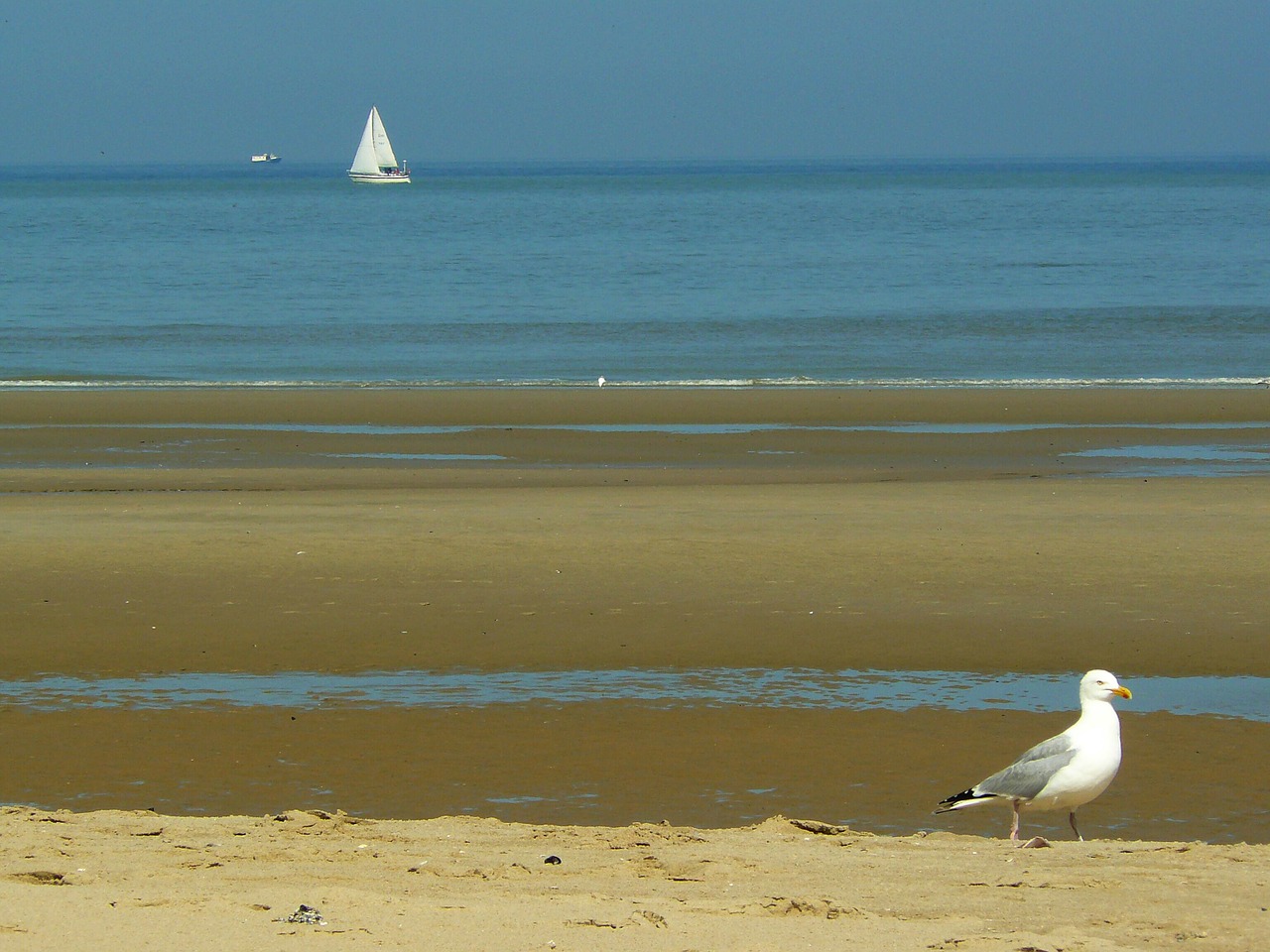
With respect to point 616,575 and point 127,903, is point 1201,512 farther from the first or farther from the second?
point 127,903

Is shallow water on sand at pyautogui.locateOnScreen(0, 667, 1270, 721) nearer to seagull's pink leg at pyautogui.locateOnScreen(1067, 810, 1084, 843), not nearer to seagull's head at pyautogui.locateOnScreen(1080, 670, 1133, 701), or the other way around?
seagull's pink leg at pyautogui.locateOnScreen(1067, 810, 1084, 843)

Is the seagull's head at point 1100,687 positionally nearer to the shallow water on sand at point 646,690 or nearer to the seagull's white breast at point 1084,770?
the seagull's white breast at point 1084,770

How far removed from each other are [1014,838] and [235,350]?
1147 inches

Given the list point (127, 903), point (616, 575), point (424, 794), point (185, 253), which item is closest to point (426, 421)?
point (616, 575)

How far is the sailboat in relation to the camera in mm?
148375

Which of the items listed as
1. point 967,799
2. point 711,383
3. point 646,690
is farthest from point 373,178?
point 967,799

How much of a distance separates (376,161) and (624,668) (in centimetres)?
14618

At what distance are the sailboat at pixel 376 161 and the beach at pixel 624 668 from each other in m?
134

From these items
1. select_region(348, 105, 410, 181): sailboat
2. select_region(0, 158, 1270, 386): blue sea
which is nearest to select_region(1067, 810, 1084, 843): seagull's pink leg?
select_region(0, 158, 1270, 386): blue sea

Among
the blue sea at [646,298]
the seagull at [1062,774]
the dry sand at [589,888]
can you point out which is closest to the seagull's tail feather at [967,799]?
the seagull at [1062,774]

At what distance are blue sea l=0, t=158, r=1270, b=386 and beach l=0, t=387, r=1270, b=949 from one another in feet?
38.3

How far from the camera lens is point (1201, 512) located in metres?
13.3

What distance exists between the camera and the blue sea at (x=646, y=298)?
30.0 m

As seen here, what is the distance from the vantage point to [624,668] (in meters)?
8.85
